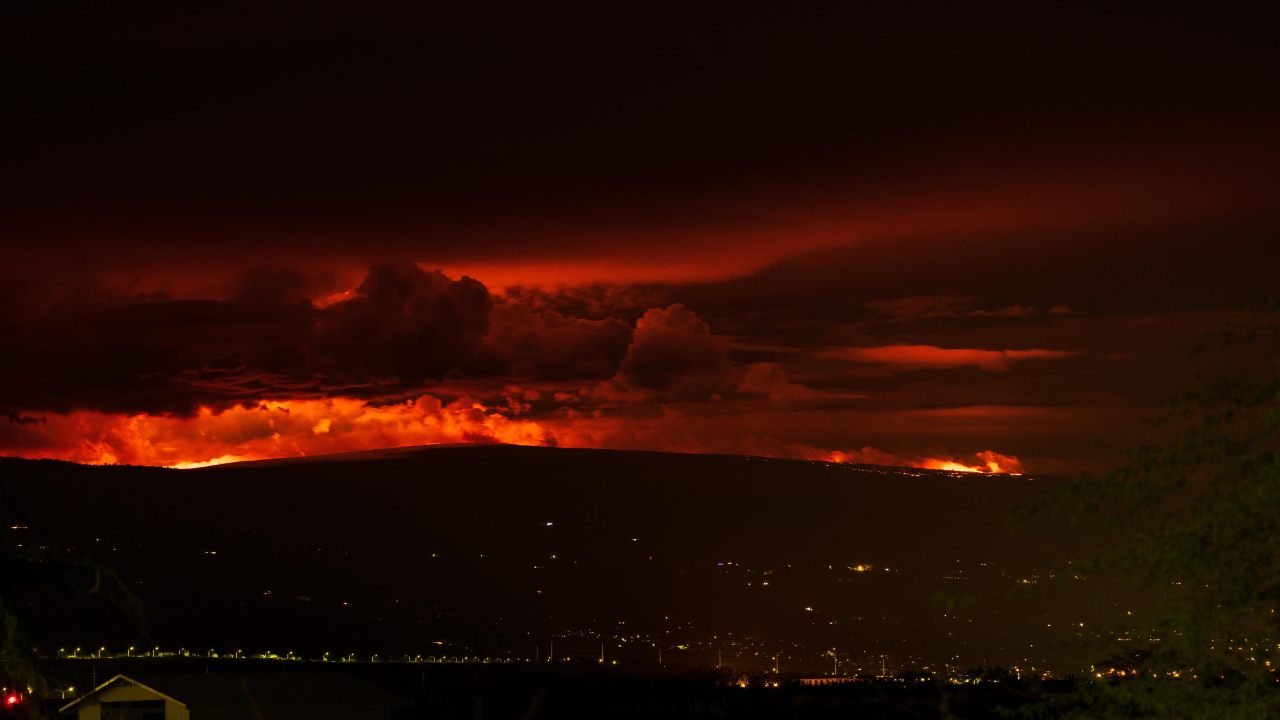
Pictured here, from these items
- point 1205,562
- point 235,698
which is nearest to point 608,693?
point 235,698

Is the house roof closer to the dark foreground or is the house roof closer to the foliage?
the dark foreground

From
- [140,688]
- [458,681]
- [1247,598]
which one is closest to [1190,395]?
[1247,598]

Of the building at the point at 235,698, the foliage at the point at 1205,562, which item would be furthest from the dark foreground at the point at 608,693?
the foliage at the point at 1205,562

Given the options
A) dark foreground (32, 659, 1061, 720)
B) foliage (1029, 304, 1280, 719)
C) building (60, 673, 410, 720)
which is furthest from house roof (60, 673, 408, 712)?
foliage (1029, 304, 1280, 719)

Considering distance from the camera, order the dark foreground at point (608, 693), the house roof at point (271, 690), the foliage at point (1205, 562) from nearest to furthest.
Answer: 1. the foliage at point (1205, 562)
2. the house roof at point (271, 690)
3. the dark foreground at point (608, 693)

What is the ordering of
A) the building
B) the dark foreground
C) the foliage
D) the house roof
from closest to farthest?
1. the foliage
2. the building
3. the house roof
4. the dark foreground

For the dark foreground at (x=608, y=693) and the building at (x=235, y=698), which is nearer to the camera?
the building at (x=235, y=698)

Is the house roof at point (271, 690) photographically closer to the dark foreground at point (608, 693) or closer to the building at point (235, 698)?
the building at point (235, 698)

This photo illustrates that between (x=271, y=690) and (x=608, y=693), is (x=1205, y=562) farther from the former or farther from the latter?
(x=608, y=693)
